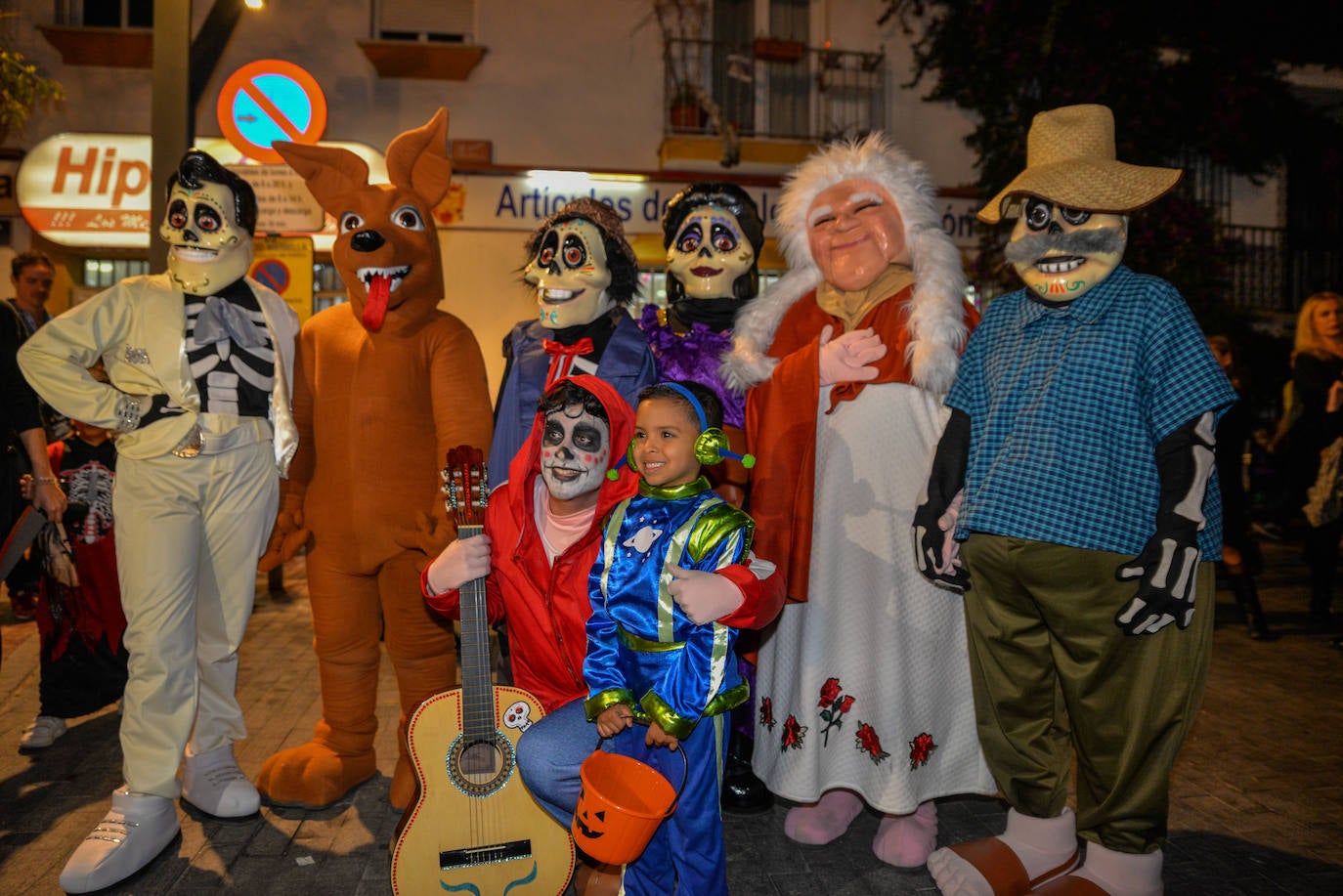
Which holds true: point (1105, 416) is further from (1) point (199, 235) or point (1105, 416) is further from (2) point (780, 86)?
(2) point (780, 86)

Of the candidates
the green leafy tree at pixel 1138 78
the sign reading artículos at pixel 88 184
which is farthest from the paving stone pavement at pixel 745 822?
the green leafy tree at pixel 1138 78

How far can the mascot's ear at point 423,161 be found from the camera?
344 centimetres

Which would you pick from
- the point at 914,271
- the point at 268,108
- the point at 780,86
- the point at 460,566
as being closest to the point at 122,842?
the point at 460,566

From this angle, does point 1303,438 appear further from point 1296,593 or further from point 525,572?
point 525,572

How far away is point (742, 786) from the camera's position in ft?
11.1

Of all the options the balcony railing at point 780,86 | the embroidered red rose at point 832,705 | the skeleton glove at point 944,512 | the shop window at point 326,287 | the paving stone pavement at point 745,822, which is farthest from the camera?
the balcony railing at point 780,86

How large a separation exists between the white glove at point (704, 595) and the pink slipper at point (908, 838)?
3.84 feet

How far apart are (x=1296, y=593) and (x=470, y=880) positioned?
6707 millimetres

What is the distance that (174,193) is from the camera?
316 cm

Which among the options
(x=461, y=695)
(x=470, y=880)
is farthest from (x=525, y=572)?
(x=470, y=880)

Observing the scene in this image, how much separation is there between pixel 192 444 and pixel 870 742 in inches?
89.4

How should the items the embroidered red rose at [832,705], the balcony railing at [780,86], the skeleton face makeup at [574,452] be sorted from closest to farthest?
1. the skeleton face makeup at [574,452]
2. the embroidered red rose at [832,705]
3. the balcony railing at [780,86]

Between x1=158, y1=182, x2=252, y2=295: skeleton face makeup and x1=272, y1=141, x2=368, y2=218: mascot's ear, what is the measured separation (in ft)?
0.99

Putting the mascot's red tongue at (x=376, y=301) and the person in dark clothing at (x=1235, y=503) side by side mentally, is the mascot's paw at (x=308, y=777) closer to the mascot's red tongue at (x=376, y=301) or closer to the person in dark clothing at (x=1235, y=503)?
the mascot's red tongue at (x=376, y=301)
